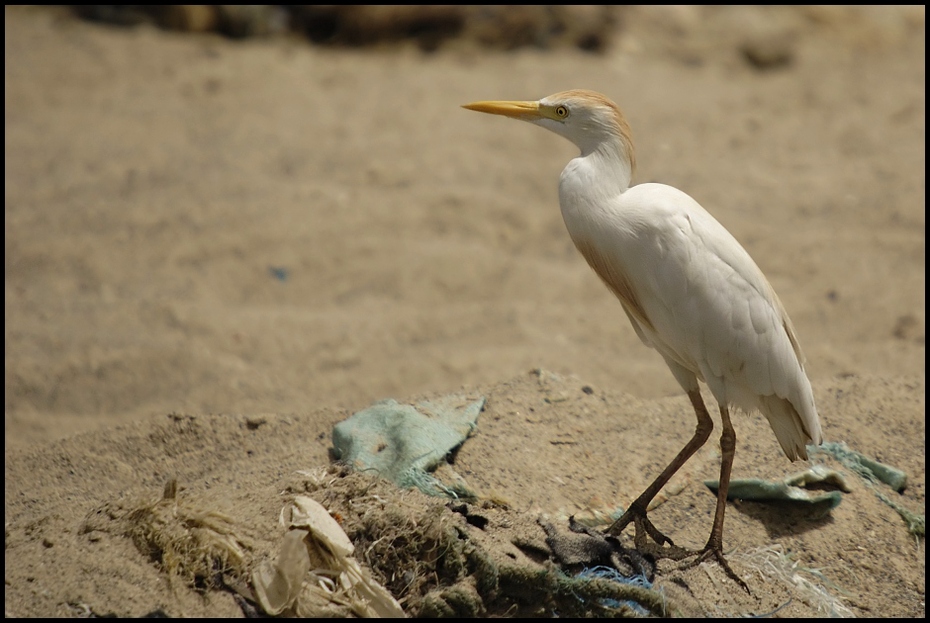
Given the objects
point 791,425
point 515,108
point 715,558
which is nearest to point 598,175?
point 515,108

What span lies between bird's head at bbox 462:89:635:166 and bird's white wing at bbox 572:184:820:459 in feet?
0.63

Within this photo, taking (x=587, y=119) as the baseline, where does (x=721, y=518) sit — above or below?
below

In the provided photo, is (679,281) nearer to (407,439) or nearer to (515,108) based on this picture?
(515,108)

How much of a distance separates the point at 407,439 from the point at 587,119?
4.25ft

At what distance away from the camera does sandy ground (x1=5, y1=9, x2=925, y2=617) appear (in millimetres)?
3260

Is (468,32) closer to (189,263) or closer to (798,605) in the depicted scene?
(189,263)

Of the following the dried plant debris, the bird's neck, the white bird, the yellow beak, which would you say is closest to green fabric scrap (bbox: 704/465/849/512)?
the white bird

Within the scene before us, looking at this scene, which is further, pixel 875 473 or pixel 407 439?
pixel 875 473

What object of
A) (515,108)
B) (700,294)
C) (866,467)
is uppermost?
(515,108)

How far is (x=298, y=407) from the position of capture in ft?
15.2

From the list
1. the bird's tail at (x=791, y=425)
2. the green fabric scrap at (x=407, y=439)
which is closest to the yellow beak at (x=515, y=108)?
the green fabric scrap at (x=407, y=439)

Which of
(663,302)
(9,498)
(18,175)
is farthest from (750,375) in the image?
(18,175)

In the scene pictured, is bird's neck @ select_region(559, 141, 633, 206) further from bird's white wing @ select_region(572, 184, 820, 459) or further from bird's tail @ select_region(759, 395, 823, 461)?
bird's tail @ select_region(759, 395, 823, 461)

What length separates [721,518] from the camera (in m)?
2.98
